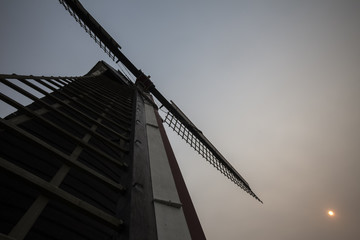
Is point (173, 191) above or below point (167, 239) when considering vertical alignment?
above

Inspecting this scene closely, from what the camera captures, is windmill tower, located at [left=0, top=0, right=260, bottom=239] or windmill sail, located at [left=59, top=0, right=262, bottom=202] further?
windmill sail, located at [left=59, top=0, right=262, bottom=202]

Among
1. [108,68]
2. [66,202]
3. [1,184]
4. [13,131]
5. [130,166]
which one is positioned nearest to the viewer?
[66,202]

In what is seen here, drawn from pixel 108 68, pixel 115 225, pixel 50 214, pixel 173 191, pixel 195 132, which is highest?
pixel 108 68

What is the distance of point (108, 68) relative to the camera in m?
10.1

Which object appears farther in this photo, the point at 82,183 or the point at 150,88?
the point at 150,88

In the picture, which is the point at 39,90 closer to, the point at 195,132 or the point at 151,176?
the point at 151,176

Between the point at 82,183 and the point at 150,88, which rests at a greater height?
the point at 150,88

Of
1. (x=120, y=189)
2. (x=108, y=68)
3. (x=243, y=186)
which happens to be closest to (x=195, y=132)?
(x=243, y=186)

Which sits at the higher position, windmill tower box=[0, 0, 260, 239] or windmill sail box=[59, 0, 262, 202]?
windmill sail box=[59, 0, 262, 202]

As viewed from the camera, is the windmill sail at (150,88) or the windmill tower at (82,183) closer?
the windmill tower at (82,183)

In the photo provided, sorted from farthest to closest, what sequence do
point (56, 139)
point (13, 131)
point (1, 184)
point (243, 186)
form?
point (243, 186)
point (56, 139)
point (1, 184)
point (13, 131)

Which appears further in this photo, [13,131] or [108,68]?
[108,68]

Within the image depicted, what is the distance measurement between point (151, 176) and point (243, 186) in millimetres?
10374

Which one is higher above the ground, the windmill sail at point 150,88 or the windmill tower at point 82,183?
the windmill sail at point 150,88
